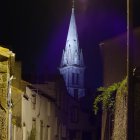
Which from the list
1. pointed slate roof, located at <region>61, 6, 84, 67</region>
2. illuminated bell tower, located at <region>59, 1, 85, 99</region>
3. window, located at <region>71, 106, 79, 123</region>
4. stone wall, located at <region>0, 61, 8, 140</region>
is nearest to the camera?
stone wall, located at <region>0, 61, 8, 140</region>

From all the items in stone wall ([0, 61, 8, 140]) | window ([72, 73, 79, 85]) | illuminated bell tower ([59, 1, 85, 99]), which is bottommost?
stone wall ([0, 61, 8, 140])

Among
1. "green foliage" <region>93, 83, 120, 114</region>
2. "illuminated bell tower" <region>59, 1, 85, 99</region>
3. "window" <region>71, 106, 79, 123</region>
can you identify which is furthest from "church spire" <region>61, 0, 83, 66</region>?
"green foliage" <region>93, 83, 120, 114</region>

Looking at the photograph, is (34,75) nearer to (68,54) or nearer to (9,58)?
(9,58)

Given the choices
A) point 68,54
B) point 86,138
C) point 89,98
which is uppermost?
point 68,54

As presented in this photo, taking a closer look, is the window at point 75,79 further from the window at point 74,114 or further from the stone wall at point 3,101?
the stone wall at point 3,101

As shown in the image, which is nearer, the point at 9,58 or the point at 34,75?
the point at 9,58

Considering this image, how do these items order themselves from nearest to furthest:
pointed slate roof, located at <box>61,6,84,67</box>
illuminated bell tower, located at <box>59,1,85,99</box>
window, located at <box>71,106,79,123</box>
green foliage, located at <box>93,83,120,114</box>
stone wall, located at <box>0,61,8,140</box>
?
stone wall, located at <box>0,61,8,140</box>
green foliage, located at <box>93,83,120,114</box>
window, located at <box>71,106,79,123</box>
illuminated bell tower, located at <box>59,1,85,99</box>
pointed slate roof, located at <box>61,6,84,67</box>

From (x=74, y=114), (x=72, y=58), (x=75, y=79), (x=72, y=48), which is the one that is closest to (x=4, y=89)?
(x=74, y=114)

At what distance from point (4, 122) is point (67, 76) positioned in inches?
4723

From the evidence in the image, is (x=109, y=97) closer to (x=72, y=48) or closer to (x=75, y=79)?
(x=75, y=79)

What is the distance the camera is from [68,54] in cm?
14612

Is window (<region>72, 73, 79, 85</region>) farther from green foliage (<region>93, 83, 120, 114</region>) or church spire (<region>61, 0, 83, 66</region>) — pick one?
green foliage (<region>93, 83, 120, 114</region>)
